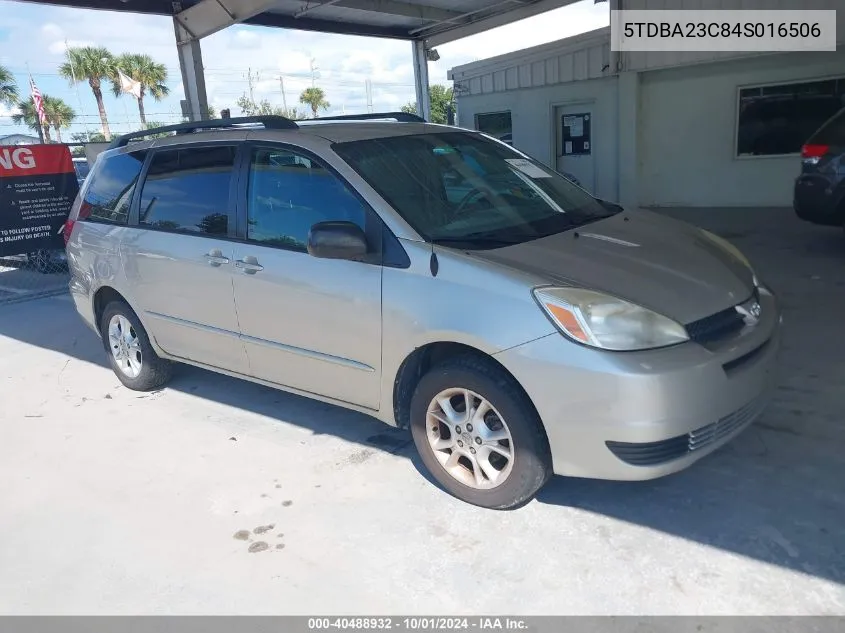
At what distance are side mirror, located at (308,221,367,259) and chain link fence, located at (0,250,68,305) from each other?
283 inches

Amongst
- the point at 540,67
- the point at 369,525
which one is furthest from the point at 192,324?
the point at 540,67

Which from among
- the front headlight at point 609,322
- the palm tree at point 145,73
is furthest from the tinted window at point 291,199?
the palm tree at point 145,73

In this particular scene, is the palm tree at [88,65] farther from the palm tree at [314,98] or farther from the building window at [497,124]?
the building window at [497,124]

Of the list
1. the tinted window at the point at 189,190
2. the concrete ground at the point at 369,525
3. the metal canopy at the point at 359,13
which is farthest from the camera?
the metal canopy at the point at 359,13

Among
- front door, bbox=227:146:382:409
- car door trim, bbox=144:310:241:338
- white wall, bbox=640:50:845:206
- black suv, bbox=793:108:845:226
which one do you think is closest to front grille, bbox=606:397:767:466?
front door, bbox=227:146:382:409

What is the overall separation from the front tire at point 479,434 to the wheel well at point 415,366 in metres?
0.05

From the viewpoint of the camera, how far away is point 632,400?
2602 mm

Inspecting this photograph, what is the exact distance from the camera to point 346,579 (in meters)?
2.75

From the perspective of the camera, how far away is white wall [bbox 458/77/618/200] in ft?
43.5

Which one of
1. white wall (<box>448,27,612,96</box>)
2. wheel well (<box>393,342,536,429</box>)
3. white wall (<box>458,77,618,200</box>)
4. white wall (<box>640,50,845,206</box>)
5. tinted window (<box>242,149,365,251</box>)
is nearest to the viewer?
wheel well (<box>393,342,536,429</box>)

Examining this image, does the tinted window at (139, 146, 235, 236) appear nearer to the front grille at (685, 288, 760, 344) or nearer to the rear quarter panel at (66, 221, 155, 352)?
the rear quarter panel at (66, 221, 155, 352)

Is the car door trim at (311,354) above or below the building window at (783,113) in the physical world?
below

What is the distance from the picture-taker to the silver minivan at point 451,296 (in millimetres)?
2723
